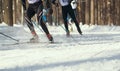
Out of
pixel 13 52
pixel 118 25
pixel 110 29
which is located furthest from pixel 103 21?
pixel 13 52

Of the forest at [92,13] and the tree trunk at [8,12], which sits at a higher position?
the tree trunk at [8,12]

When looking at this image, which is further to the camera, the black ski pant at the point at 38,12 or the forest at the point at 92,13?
the forest at the point at 92,13

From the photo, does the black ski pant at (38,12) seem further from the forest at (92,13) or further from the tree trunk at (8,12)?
the forest at (92,13)

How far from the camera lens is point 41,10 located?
1355cm

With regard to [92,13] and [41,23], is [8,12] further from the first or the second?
[41,23]

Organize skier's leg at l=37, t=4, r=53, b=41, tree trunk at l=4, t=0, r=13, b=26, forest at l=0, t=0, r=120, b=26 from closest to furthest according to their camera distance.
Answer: skier's leg at l=37, t=4, r=53, b=41
tree trunk at l=4, t=0, r=13, b=26
forest at l=0, t=0, r=120, b=26

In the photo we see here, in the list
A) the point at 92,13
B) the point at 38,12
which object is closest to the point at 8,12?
the point at 92,13

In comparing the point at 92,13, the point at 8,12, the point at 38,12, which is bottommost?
the point at 92,13

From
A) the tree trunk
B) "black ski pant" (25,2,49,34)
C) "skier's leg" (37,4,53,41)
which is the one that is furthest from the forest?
"skier's leg" (37,4,53,41)

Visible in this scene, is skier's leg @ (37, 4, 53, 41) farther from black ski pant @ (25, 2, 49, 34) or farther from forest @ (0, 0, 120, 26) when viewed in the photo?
forest @ (0, 0, 120, 26)

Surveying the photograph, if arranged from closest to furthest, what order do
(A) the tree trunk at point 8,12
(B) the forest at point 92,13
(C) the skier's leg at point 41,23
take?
(C) the skier's leg at point 41,23 → (A) the tree trunk at point 8,12 → (B) the forest at point 92,13

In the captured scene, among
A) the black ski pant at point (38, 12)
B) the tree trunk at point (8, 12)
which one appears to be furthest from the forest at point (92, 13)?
the black ski pant at point (38, 12)

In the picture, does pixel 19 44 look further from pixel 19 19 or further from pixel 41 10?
pixel 19 19

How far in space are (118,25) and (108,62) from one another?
17398mm
